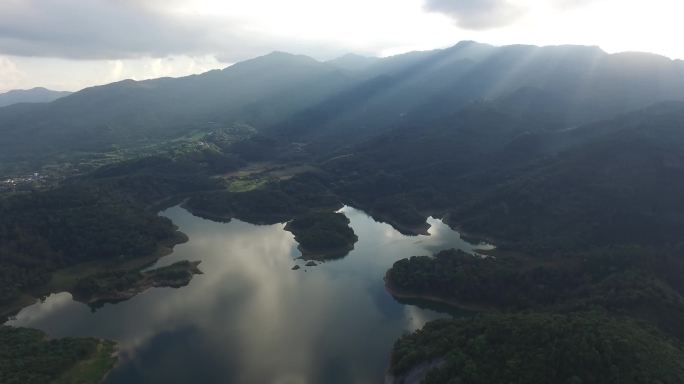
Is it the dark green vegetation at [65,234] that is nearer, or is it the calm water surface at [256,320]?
the calm water surface at [256,320]

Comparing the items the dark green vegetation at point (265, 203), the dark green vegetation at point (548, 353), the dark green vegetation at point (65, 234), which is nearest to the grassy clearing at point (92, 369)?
the dark green vegetation at point (65, 234)

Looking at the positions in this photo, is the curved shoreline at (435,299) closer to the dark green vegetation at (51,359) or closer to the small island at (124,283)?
the small island at (124,283)

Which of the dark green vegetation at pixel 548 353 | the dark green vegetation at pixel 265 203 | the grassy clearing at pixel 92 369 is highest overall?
the dark green vegetation at pixel 548 353

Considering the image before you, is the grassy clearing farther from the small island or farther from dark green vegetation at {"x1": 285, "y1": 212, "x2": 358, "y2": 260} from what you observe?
dark green vegetation at {"x1": 285, "y1": 212, "x2": 358, "y2": 260}

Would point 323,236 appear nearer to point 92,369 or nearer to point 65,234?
point 65,234

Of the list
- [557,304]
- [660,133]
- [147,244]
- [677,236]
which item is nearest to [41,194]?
[147,244]

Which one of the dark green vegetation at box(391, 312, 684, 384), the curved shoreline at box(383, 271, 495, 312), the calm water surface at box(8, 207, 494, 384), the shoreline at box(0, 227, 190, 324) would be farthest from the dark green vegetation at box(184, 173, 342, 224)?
the dark green vegetation at box(391, 312, 684, 384)
